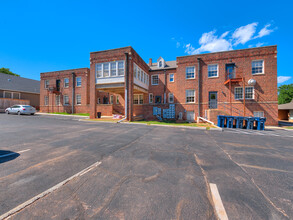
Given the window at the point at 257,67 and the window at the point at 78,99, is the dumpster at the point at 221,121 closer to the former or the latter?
the window at the point at 257,67

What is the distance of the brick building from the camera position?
15.1m

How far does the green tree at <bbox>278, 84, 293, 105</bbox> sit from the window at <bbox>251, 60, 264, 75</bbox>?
45.0 metres

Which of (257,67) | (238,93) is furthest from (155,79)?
(257,67)

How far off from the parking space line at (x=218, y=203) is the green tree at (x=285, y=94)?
210 ft

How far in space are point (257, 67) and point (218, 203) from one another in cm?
2042

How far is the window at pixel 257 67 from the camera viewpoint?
15.4 meters

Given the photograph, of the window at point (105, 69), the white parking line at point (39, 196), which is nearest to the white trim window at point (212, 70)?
the window at point (105, 69)

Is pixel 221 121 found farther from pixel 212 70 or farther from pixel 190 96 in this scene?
pixel 212 70

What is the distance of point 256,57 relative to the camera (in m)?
15.4

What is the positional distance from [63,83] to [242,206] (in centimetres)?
3110

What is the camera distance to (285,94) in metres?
43.4

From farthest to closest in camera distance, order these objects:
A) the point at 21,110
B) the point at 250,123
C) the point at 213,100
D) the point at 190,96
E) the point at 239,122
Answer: the point at 21,110 < the point at 190,96 < the point at 213,100 < the point at 239,122 < the point at 250,123

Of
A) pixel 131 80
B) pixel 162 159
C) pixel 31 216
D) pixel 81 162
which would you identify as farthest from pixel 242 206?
pixel 131 80

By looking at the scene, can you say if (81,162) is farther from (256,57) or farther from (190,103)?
(256,57)
